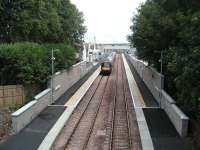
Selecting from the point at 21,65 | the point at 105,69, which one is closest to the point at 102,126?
the point at 21,65

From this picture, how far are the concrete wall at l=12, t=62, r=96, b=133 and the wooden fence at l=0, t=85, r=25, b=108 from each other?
1.28 metres

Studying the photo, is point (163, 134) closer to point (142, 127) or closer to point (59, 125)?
point (142, 127)

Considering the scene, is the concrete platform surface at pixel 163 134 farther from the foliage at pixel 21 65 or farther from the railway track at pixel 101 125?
the foliage at pixel 21 65

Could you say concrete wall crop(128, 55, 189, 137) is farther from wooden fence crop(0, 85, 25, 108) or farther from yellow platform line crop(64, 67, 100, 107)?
wooden fence crop(0, 85, 25, 108)

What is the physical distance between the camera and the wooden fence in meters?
27.8

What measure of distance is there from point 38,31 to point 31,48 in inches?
466

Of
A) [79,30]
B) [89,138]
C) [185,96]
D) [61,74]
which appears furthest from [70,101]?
[79,30]

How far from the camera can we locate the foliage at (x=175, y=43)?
64.6 feet

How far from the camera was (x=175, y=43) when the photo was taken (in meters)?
33.5

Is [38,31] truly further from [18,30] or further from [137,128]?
[137,128]

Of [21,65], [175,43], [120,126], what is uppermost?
[175,43]

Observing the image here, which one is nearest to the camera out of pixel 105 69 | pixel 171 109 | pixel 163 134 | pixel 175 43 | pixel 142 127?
pixel 163 134

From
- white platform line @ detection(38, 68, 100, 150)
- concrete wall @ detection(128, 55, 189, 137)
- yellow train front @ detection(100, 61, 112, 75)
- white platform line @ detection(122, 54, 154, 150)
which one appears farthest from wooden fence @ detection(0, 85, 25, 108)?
yellow train front @ detection(100, 61, 112, 75)

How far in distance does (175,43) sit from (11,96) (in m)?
13.1
